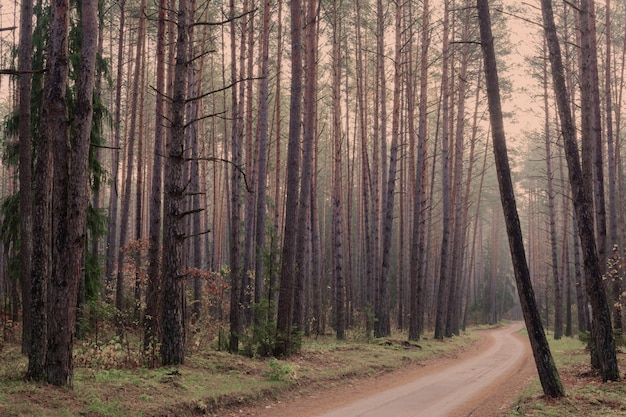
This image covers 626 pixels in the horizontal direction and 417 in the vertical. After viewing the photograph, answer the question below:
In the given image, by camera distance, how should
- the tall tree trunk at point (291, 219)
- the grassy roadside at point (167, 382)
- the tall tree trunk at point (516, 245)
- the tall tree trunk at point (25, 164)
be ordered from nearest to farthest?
the grassy roadside at point (167, 382) < the tall tree trunk at point (516, 245) < the tall tree trunk at point (25, 164) < the tall tree trunk at point (291, 219)

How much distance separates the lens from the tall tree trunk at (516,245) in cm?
952

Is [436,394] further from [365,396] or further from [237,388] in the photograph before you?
[237,388]

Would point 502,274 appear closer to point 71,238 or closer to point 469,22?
point 469,22

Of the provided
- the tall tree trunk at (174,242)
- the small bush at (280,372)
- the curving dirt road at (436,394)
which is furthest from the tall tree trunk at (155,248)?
the curving dirt road at (436,394)

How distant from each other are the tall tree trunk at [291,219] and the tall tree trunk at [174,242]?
3191 millimetres

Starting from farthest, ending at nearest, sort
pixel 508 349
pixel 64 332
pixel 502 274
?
1. pixel 502 274
2. pixel 508 349
3. pixel 64 332

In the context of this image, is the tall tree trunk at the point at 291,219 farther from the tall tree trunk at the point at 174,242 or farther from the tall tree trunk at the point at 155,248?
the tall tree trunk at the point at 174,242

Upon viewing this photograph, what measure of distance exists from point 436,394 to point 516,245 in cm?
355

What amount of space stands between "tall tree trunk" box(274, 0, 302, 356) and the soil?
1.91 meters

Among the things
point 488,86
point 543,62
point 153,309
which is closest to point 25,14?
point 153,309

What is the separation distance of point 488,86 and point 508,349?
1670 centimetres

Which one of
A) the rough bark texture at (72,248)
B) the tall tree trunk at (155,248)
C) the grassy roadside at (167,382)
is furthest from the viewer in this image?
the tall tree trunk at (155,248)

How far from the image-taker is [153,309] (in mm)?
11102

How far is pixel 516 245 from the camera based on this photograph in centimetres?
976
